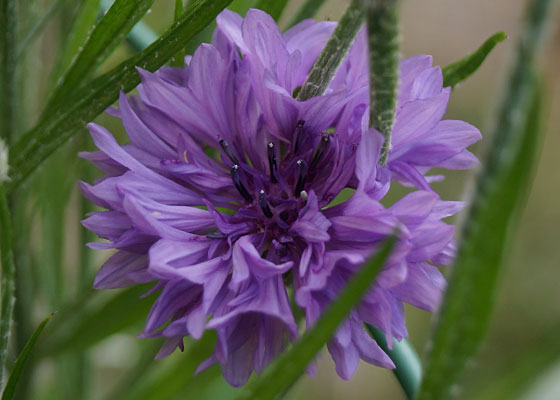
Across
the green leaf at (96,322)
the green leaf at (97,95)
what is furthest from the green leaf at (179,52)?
the green leaf at (96,322)

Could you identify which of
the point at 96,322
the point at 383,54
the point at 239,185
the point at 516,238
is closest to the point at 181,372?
the point at 96,322

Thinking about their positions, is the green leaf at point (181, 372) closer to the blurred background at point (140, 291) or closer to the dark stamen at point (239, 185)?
the blurred background at point (140, 291)

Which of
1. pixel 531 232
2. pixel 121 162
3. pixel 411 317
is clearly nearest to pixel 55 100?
pixel 121 162

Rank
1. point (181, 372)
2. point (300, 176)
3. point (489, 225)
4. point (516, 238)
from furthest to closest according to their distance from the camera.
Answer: point (516, 238) < point (181, 372) < point (300, 176) < point (489, 225)

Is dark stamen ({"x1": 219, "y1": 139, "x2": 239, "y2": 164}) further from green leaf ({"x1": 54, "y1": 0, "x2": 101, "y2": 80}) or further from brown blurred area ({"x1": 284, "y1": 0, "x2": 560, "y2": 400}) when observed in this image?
brown blurred area ({"x1": 284, "y1": 0, "x2": 560, "y2": 400})

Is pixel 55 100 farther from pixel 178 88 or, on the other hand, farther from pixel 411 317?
pixel 411 317

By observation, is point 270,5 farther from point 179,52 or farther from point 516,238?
point 516,238
